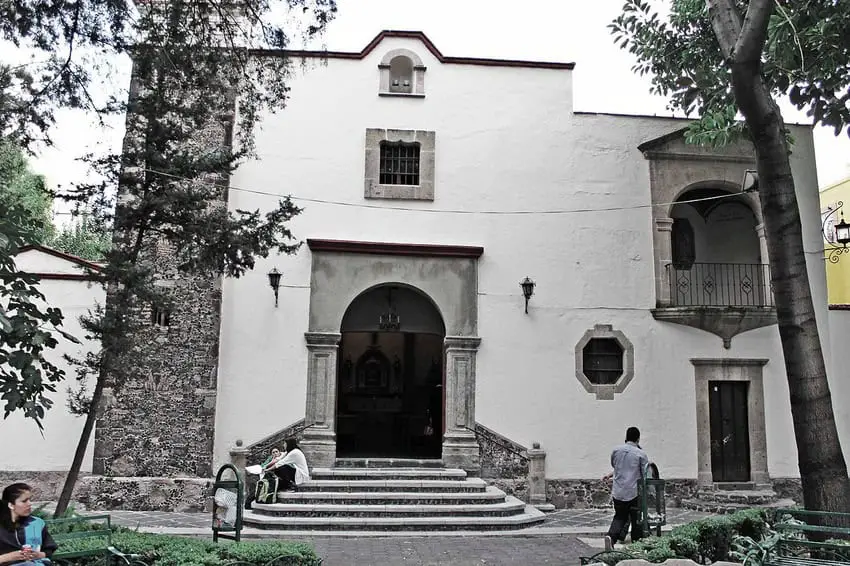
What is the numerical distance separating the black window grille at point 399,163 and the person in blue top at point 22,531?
934 cm

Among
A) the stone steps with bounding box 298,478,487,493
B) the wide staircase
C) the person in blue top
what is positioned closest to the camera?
the person in blue top

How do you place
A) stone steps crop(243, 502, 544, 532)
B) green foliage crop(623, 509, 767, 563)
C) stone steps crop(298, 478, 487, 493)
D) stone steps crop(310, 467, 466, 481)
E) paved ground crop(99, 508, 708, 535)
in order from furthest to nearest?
stone steps crop(310, 467, 466, 481)
stone steps crop(298, 478, 487, 493)
paved ground crop(99, 508, 708, 535)
stone steps crop(243, 502, 544, 532)
green foliage crop(623, 509, 767, 563)

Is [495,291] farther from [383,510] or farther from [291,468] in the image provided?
[291,468]

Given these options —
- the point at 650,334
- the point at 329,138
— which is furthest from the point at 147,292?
the point at 650,334

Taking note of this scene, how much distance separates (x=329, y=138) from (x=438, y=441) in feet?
21.3

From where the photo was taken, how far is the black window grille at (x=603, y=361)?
1392cm

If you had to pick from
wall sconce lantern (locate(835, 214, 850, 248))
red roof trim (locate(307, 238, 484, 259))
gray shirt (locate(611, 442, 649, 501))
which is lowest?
gray shirt (locate(611, 442, 649, 501))

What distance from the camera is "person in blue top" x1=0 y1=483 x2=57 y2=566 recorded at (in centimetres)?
555

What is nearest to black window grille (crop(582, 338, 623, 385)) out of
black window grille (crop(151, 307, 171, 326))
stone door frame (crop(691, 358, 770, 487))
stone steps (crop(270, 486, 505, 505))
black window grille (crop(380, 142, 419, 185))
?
stone door frame (crop(691, 358, 770, 487))

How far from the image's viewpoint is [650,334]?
14.0 metres

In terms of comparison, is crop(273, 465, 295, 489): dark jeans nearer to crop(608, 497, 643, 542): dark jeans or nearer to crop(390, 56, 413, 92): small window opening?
crop(608, 497, 643, 542): dark jeans

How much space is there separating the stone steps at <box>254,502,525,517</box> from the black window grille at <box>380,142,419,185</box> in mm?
5995

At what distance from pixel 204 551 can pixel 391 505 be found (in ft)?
17.1

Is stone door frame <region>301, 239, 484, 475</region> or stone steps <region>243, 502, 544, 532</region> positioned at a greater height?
stone door frame <region>301, 239, 484, 475</region>
